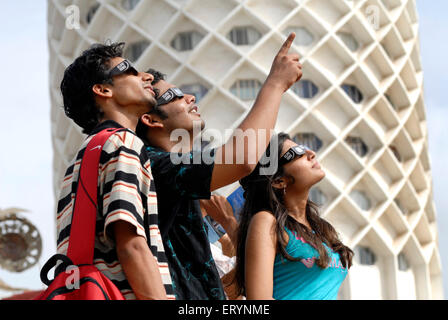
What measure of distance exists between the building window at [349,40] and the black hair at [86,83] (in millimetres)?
22987

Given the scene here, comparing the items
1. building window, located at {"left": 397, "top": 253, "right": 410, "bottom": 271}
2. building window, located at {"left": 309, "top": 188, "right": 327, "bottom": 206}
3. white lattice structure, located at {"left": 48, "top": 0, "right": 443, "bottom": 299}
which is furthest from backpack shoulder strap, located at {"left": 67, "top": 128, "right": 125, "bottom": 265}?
building window, located at {"left": 397, "top": 253, "right": 410, "bottom": 271}

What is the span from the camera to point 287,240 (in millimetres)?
3342

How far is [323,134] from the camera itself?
2423 cm

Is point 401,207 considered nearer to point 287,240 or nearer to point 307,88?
point 307,88

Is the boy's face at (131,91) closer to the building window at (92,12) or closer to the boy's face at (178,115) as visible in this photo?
the boy's face at (178,115)

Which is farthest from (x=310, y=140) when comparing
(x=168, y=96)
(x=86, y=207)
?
(x=86, y=207)

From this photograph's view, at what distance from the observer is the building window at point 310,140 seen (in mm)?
24422

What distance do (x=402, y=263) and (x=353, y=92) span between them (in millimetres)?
6152

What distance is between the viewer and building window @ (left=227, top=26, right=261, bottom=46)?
24516mm

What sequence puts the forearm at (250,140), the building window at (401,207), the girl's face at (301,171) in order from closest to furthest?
1. the forearm at (250,140)
2. the girl's face at (301,171)
3. the building window at (401,207)

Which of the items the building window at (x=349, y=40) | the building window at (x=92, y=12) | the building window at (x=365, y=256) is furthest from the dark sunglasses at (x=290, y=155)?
the building window at (x=92, y=12)

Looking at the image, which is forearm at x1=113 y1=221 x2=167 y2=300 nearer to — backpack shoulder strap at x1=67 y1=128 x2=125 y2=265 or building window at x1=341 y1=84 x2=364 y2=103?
backpack shoulder strap at x1=67 y1=128 x2=125 y2=265

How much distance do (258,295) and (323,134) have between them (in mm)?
21548
